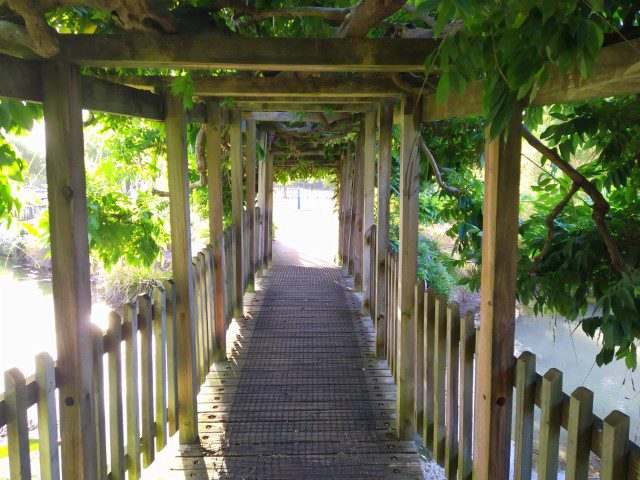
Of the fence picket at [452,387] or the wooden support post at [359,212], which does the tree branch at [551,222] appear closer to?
the fence picket at [452,387]

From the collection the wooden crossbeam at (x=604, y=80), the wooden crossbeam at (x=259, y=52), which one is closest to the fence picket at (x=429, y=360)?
the wooden crossbeam at (x=259, y=52)

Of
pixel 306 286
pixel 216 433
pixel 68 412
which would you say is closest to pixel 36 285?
pixel 306 286

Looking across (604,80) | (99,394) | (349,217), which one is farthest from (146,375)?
(349,217)

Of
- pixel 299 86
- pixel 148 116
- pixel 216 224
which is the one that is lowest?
pixel 216 224

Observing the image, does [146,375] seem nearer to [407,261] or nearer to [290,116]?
[407,261]

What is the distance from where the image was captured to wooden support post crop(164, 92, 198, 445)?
3.57 metres

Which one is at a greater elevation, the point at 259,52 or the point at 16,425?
the point at 259,52

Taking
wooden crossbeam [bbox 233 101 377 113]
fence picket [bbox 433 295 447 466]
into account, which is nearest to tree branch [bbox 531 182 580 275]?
fence picket [bbox 433 295 447 466]

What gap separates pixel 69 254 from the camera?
2283 mm

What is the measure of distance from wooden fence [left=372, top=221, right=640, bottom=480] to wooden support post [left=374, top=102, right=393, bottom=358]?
56 centimetres

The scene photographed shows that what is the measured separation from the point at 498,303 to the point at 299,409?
2.36 m

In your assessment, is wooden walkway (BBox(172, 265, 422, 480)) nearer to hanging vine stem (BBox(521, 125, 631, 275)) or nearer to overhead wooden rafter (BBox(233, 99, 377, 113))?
hanging vine stem (BBox(521, 125, 631, 275))

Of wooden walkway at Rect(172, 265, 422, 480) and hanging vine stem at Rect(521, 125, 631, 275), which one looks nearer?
hanging vine stem at Rect(521, 125, 631, 275)

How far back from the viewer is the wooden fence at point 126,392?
1.99 metres
